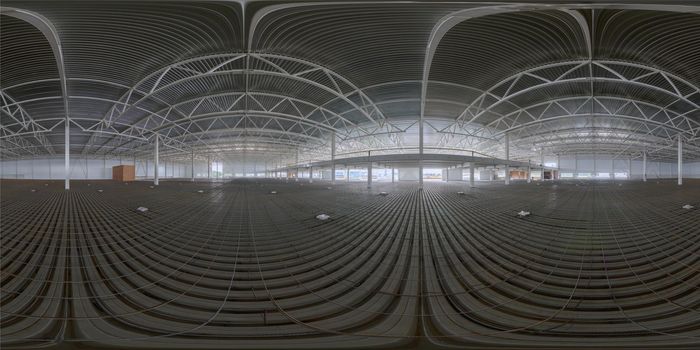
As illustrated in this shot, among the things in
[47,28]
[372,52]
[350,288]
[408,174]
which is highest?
[47,28]

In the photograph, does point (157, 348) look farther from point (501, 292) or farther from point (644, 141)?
point (644, 141)

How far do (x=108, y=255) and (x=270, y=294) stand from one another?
97.9 inches

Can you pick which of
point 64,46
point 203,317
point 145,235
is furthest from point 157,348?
point 64,46

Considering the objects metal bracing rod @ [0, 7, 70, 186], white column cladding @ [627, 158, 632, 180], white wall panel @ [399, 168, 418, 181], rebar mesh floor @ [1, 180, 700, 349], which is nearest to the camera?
rebar mesh floor @ [1, 180, 700, 349]

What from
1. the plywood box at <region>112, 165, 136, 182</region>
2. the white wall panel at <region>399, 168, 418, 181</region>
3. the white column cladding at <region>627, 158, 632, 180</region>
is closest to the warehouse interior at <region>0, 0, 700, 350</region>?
the white column cladding at <region>627, 158, 632, 180</region>

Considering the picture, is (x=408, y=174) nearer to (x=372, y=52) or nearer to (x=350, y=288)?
(x=372, y=52)

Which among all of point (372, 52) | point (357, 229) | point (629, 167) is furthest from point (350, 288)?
point (629, 167)

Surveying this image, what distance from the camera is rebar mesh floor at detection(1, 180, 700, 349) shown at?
1678 mm

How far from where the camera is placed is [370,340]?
1583 mm

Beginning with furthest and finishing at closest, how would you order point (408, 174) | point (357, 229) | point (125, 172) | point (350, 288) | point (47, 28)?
point (408, 174) → point (125, 172) → point (47, 28) → point (357, 229) → point (350, 288)

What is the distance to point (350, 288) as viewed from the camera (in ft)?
7.24

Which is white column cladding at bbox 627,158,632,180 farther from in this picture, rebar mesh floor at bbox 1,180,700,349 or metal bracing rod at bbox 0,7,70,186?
metal bracing rod at bbox 0,7,70,186

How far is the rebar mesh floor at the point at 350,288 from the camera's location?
1678mm

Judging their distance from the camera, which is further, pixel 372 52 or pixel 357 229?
pixel 372 52
